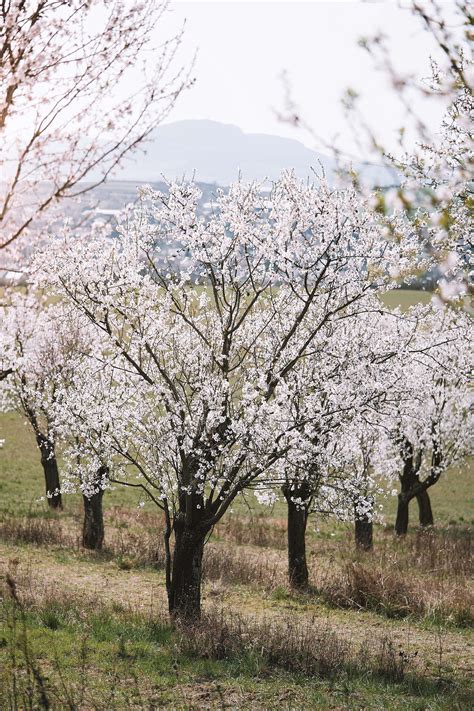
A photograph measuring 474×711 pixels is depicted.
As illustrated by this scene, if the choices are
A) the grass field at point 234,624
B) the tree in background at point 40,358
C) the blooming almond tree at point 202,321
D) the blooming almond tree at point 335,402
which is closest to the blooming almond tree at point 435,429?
the grass field at point 234,624

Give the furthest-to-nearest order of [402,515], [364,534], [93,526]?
1. [402,515]
2. [364,534]
3. [93,526]

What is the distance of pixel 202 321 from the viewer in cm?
1184

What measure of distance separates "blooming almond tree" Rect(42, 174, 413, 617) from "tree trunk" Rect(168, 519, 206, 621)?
0.02 metres

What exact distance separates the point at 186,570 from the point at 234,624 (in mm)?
1058

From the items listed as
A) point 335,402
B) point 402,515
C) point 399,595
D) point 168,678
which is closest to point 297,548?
point 399,595

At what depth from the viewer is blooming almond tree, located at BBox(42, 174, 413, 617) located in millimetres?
10234

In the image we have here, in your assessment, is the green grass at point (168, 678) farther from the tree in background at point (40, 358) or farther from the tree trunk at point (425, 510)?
the tree trunk at point (425, 510)

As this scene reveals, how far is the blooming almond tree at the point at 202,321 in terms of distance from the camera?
10234 mm

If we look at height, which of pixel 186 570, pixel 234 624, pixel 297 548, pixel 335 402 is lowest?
pixel 234 624

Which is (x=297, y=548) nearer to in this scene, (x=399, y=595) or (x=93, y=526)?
(x=399, y=595)

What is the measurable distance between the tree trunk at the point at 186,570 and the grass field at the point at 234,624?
1.23 ft

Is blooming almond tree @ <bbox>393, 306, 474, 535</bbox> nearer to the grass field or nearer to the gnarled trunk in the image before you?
the gnarled trunk

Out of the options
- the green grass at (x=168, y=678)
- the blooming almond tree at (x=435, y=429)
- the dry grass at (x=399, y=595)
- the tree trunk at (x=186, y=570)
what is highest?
the blooming almond tree at (x=435, y=429)

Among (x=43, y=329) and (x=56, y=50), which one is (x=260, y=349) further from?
(x=43, y=329)
